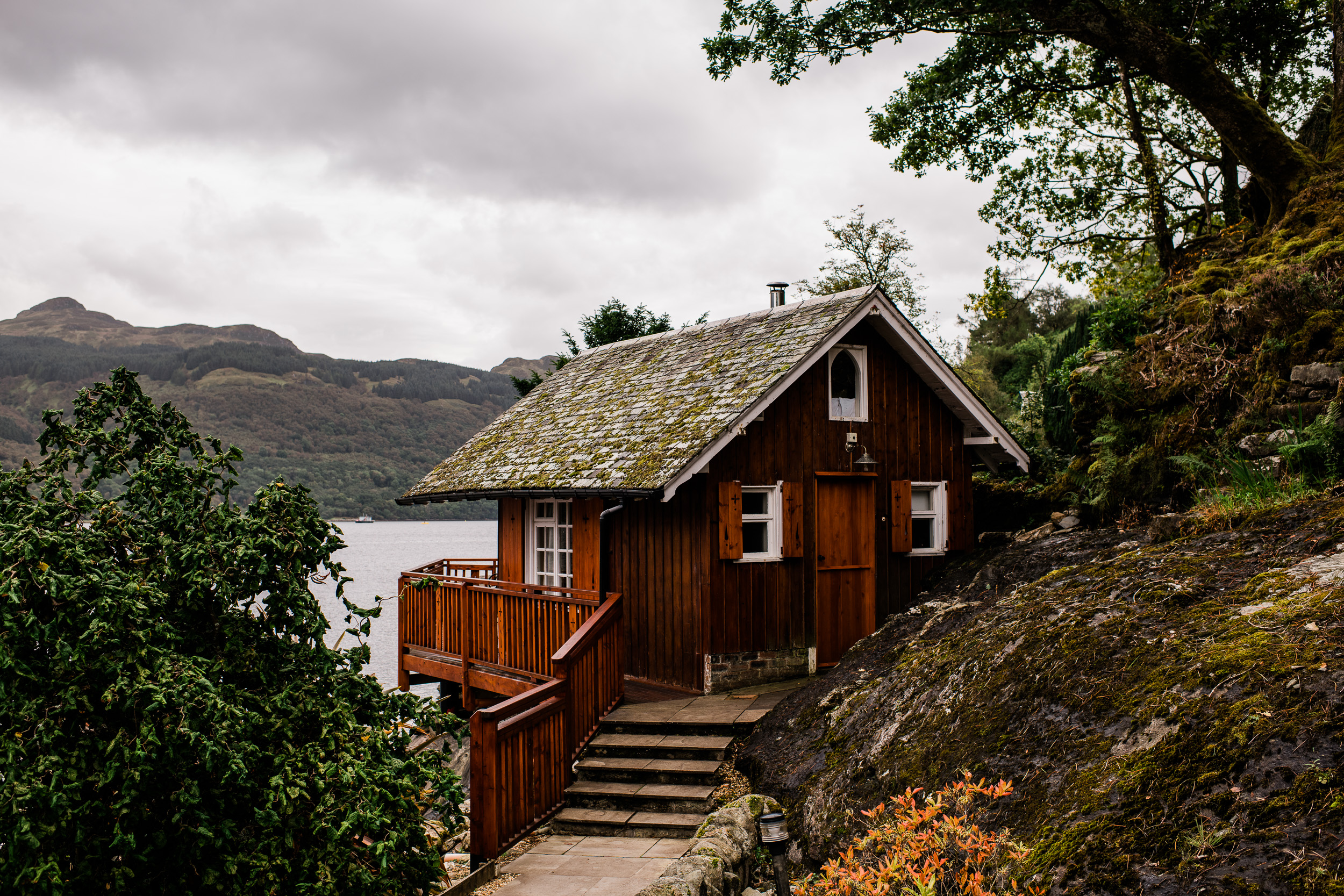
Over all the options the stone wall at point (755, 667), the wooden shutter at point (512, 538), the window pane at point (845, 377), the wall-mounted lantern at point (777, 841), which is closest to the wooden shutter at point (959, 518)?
the window pane at point (845, 377)

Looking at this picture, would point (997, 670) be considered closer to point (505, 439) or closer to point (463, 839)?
point (463, 839)

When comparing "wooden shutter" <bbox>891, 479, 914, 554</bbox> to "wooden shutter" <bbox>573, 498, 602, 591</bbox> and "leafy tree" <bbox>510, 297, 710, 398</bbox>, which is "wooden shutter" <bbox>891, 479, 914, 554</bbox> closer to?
"wooden shutter" <bbox>573, 498, 602, 591</bbox>

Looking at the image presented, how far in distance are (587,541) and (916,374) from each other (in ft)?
18.7

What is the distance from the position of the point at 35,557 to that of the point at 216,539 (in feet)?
3.52

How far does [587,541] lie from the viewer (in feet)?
43.2

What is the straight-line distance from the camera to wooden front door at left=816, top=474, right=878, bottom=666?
12219 millimetres

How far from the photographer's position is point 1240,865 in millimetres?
3752

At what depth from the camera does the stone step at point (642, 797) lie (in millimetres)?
8648

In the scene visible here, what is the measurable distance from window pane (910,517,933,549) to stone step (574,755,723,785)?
588 cm

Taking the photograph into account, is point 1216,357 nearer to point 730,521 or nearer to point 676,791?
point 730,521

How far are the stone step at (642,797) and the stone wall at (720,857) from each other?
1793 millimetres

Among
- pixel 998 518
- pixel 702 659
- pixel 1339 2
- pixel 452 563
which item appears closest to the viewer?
pixel 702 659

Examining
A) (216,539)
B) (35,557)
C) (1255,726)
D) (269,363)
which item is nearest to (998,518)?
(1255,726)

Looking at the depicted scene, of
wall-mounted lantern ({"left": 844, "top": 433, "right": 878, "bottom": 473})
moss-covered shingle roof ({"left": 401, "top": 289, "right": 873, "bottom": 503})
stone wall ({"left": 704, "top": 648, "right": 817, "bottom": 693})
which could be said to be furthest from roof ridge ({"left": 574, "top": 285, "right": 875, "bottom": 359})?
stone wall ({"left": 704, "top": 648, "right": 817, "bottom": 693})
